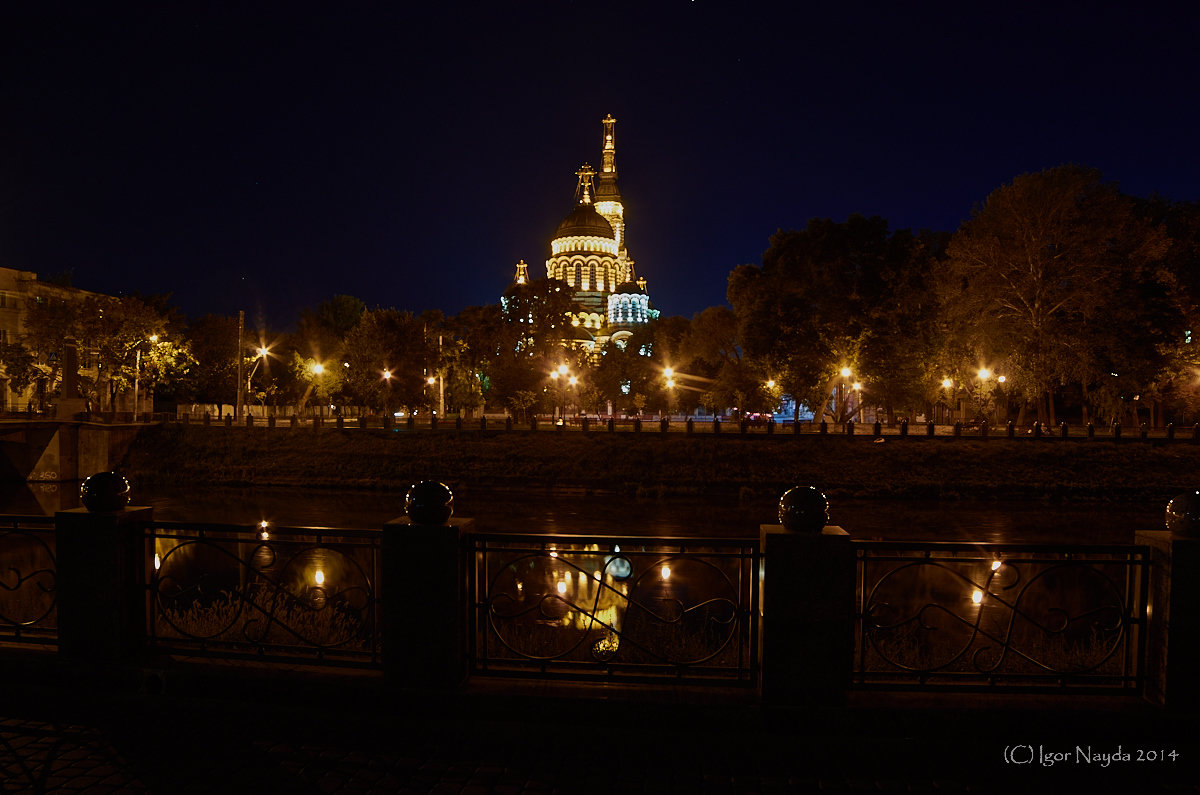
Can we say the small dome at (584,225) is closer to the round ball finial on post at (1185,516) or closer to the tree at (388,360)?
the tree at (388,360)

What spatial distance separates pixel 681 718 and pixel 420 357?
4564 centimetres

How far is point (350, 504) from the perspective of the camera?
27000 millimetres

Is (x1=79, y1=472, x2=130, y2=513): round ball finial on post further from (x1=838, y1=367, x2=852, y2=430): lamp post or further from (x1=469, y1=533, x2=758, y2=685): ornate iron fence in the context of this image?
(x1=838, y1=367, x2=852, y2=430): lamp post

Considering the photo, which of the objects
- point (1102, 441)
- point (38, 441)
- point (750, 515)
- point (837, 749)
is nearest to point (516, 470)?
point (750, 515)

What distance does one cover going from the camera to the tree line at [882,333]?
Result: 109ft

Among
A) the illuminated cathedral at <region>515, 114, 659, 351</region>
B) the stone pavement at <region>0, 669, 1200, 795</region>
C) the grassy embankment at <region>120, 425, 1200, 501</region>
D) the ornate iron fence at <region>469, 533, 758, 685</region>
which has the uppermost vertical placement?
the illuminated cathedral at <region>515, 114, 659, 351</region>

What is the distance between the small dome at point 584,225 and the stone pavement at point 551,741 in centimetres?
9075

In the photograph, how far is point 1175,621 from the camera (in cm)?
423

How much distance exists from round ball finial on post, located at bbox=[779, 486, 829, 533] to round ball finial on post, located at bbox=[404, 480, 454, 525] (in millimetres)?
2126

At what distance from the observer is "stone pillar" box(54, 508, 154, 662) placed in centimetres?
493

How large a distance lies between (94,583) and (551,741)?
3.37m

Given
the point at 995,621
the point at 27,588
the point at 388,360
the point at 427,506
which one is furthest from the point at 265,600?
the point at 388,360

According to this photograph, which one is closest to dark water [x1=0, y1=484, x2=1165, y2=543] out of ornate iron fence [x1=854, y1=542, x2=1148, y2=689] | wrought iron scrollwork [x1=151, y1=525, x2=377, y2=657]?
wrought iron scrollwork [x1=151, y1=525, x2=377, y2=657]

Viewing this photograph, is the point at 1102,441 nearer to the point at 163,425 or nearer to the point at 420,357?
the point at 420,357
